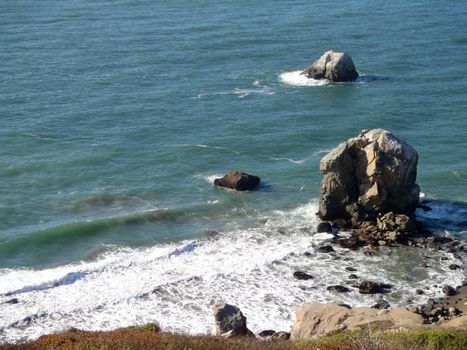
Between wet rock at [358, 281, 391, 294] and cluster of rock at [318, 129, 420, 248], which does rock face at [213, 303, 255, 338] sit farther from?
cluster of rock at [318, 129, 420, 248]

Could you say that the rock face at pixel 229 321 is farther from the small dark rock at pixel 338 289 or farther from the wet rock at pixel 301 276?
the wet rock at pixel 301 276

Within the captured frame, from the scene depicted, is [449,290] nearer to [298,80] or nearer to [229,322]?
[229,322]

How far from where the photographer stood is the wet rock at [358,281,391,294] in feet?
181

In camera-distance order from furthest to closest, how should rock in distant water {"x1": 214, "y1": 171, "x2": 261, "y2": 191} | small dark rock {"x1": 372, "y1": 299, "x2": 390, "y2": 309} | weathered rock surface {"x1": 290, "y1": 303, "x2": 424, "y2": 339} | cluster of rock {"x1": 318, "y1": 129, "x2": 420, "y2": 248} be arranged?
rock in distant water {"x1": 214, "y1": 171, "x2": 261, "y2": 191}
cluster of rock {"x1": 318, "y1": 129, "x2": 420, "y2": 248}
small dark rock {"x1": 372, "y1": 299, "x2": 390, "y2": 309}
weathered rock surface {"x1": 290, "y1": 303, "x2": 424, "y2": 339}

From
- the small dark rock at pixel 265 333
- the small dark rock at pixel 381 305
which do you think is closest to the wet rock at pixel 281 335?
the small dark rock at pixel 265 333

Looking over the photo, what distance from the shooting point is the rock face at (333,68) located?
103m

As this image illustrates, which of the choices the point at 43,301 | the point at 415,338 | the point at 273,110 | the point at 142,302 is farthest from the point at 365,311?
the point at 273,110

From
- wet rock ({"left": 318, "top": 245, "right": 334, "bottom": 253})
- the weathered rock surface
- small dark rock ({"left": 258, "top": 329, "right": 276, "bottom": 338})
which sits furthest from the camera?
wet rock ({"left": 318, "top": 245, "right": 334, "bottom": 253})

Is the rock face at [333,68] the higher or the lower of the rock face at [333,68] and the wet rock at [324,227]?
the higher

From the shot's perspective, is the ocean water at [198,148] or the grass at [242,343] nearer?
the grass at [242,343]

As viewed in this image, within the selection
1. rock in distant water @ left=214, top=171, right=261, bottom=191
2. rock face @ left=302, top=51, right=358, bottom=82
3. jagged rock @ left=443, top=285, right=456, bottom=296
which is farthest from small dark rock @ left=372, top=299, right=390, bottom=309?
rock face @ left=302, top=51, right=358, bottom=82

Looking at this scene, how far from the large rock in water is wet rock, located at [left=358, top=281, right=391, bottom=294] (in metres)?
9.82

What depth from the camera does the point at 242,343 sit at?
3294 cm

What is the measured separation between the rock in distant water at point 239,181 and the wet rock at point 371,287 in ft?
63.4
